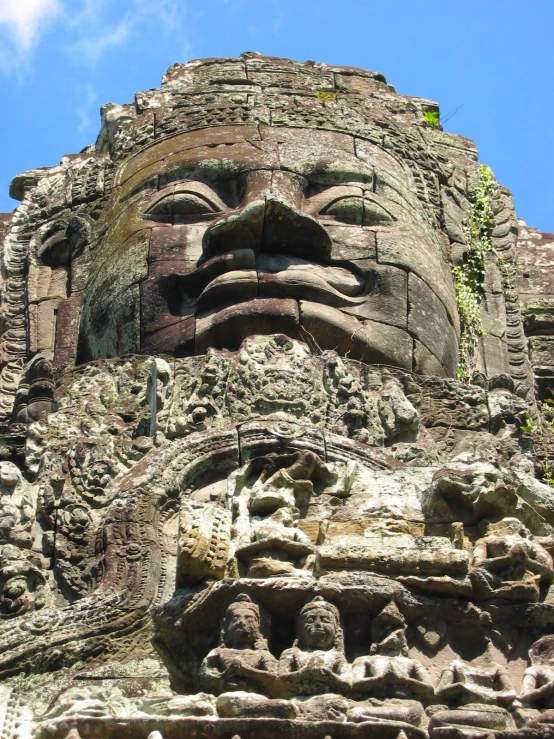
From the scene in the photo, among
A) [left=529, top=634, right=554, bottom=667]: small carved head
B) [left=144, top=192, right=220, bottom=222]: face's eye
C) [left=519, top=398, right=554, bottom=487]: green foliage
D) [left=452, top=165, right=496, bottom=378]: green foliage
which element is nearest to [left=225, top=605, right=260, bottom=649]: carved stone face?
[left=529, top=634, right=554, bottom=667]: small carved head

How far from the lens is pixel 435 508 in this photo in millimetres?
8453

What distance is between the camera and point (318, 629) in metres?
7.17

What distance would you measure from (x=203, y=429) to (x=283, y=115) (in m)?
4.09

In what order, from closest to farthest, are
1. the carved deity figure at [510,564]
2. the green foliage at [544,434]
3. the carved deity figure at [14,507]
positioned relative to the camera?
the carved deity figure at [510,564]
the carved deity figure at [14,507]
the green foliage at [544,434]

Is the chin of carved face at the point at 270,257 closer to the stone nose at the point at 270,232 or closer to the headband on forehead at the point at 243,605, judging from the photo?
the stone nose at the point at 270,232

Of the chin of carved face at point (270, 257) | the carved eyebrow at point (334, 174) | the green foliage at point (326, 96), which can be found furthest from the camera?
the green foliage at point (326, 96)

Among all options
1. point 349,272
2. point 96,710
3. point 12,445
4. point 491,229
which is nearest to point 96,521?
point 12,445

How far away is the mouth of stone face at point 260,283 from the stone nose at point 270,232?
7cm

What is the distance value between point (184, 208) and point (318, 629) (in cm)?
524

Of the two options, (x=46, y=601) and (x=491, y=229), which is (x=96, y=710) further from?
(x=491, y=229)

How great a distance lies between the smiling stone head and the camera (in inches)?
432

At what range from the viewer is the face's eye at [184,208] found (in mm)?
11727

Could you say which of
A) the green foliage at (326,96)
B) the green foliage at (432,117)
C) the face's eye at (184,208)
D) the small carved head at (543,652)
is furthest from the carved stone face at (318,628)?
the green foliage at (432,117)

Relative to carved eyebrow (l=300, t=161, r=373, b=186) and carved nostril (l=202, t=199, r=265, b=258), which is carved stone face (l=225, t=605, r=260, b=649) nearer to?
carved nostril (l=202, t=199, r=265, b=258)
